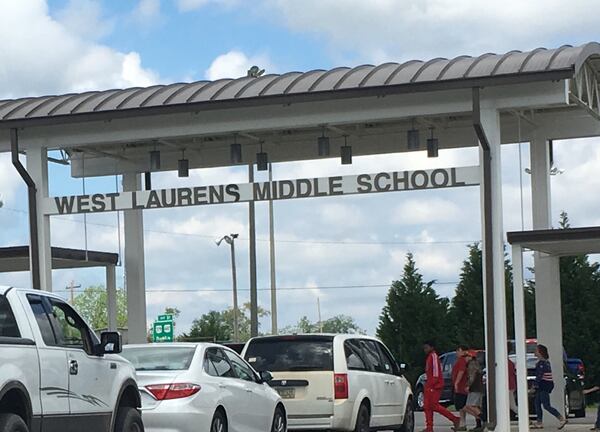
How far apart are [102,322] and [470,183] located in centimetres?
8232

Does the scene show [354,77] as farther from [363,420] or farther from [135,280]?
[135,280]

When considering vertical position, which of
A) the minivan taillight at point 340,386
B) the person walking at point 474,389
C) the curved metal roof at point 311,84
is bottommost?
the person walking at point 474,389

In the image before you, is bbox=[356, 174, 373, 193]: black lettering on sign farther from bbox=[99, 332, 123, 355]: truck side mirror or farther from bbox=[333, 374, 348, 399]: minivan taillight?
bbox=[99, 332, 123, 355]: truck side mirror

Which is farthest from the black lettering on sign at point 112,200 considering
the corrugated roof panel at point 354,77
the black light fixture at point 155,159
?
the corrugated roof panel at point 354,77

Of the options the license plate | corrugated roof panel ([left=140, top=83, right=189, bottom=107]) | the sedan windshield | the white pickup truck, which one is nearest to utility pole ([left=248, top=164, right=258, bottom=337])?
corrugated roof panel ([left=140, top=83, right=189, bottom=107])

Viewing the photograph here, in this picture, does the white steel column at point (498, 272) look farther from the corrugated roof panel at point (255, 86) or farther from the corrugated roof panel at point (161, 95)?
the corrugated roof panel at point (161, 95)

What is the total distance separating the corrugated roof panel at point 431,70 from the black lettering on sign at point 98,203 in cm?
626

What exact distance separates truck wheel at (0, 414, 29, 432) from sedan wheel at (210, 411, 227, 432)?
15.2 feet

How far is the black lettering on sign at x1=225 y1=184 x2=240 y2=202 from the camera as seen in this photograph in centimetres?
2269

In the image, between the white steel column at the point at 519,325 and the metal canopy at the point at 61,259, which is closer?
the white steel column at the point at 519,325

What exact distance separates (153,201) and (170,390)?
28.0ft

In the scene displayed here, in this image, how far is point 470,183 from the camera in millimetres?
21297

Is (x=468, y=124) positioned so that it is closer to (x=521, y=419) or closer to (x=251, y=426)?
(x=521, y=419)

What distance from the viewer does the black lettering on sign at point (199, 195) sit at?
2283 centimetres
